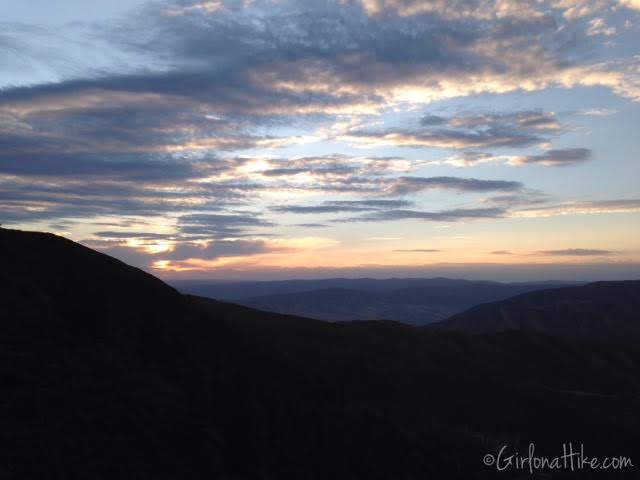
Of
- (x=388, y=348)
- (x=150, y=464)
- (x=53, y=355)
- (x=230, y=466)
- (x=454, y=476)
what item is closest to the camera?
(x=150, y=464)

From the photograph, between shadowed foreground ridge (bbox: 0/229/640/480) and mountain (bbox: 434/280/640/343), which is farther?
mountain (bbox: 434/280/640/343)

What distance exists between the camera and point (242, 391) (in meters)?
24.2

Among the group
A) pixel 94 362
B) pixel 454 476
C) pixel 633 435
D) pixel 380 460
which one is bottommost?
pixel 633 435

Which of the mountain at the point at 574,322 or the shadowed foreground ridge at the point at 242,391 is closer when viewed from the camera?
the shadowed foreground ridge at the point at 242,391

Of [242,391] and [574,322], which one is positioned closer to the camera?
[242,391]

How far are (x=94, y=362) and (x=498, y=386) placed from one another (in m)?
58.8

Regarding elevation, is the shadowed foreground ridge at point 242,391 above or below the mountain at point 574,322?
above

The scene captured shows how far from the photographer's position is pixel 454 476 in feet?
111

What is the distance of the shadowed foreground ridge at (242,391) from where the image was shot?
15923 mm

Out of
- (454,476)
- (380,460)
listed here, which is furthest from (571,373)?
(380,460)

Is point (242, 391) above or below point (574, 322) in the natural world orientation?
above

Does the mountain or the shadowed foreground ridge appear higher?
the shadowed foreground ridge

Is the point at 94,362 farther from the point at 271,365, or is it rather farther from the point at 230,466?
the point at 271,365

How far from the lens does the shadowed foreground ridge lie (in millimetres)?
15923
